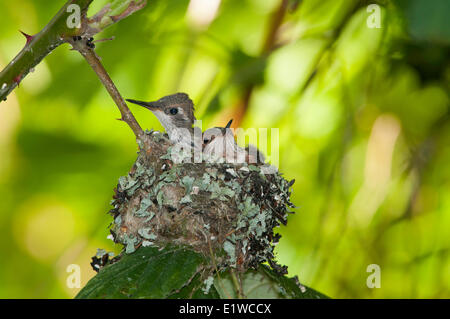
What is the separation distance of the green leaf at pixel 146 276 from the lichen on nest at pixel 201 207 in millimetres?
180

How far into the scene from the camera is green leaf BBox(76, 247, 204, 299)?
2.12 metres

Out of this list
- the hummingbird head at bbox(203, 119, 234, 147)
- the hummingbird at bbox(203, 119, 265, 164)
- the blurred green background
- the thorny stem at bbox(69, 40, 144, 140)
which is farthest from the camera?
the blurred green background

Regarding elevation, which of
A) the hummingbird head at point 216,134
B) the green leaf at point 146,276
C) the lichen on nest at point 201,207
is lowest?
the green leaf at point 146,276

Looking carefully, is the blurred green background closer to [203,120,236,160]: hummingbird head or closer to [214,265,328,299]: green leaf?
[203,120,236,160]: hummingbird head

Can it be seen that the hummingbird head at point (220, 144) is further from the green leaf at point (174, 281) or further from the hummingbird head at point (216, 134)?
the green leaf at point (174, 281)

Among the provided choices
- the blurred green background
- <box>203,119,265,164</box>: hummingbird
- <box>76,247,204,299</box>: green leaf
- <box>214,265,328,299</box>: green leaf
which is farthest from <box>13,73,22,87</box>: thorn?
the blurred green background

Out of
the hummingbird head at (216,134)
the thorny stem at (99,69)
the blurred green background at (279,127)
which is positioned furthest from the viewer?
the blurred green background at (279,127)

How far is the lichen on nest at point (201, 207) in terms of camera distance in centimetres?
265

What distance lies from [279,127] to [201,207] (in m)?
2.03

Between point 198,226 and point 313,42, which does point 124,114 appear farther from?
point 313,42

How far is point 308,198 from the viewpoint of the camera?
15.4 ft

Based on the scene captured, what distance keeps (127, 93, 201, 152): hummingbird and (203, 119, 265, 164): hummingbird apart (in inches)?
8.2

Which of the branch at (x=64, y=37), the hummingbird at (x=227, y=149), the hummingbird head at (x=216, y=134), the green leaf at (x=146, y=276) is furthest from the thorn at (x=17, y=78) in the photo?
the hummingbird head at (x=216, y=134)

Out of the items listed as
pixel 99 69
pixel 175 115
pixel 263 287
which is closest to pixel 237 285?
pixel 263 287
